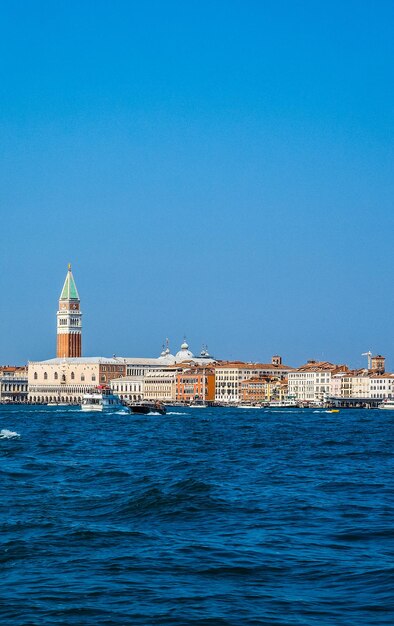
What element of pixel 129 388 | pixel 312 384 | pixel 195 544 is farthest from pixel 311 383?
pixel 195 544

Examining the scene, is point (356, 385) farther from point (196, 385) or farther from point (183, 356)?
point (183, 356)

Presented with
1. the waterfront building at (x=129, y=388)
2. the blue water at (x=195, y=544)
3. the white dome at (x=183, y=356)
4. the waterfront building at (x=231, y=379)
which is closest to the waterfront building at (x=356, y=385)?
the waterfront building at (x=231, y=379)

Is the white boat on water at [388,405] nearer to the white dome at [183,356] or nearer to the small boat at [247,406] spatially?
the small boat at [247,406]

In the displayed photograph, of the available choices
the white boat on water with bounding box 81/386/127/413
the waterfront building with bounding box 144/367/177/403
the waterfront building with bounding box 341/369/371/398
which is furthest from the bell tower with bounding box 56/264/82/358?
the white boat on water with bounding box 81/386/127/413

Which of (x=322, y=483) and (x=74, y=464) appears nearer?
(x=322, y=483)

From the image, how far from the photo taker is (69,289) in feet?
634

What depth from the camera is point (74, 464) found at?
3055cm

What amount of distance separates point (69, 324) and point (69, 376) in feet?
52.1

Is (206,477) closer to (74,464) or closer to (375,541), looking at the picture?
(74,464)

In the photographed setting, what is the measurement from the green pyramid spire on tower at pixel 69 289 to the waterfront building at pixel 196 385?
110 ft

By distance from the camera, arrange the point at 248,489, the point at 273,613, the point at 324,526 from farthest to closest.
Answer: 1. the point at 248,489
2. the point at 324,526
3. the point at 273,613

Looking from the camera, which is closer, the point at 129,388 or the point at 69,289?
the point at 129,388

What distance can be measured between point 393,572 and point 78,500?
816 cm

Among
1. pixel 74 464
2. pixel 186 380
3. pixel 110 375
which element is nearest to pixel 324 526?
pixel 74 464
